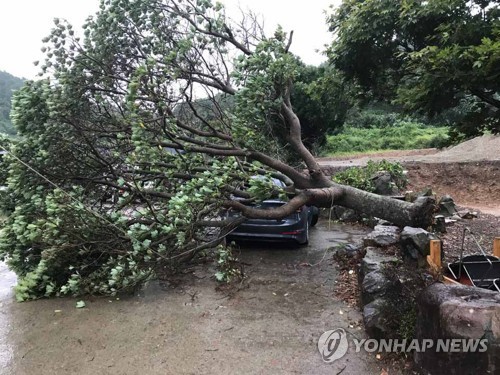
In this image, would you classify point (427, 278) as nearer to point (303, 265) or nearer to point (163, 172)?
point (303, 265)

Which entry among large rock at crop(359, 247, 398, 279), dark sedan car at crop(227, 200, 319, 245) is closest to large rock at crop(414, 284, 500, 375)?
large rock at crop(359, 247, 398, 279)

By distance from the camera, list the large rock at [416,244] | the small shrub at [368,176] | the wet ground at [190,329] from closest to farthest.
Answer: the wet ground at [190,329] → the large rock at [416,244] → the small shrub at [368,176]

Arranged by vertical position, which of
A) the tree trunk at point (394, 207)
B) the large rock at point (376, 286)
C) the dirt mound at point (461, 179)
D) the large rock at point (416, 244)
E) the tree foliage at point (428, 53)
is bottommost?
the dirt mound at point (461, 179)

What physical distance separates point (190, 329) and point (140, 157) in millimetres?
2382

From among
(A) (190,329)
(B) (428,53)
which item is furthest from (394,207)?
(A) (190,329)

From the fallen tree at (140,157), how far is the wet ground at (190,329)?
41 centimetres

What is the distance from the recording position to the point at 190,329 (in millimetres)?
4223

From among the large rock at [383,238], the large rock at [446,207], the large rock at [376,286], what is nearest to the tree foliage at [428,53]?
the large rock at [383,238]

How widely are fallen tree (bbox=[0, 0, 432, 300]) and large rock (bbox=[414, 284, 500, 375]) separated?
211cm

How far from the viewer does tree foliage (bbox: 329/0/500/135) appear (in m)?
3.73

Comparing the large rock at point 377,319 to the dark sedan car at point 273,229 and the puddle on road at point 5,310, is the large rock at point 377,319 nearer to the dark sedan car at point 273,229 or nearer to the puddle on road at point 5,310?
the dark sedan car at point 273,229

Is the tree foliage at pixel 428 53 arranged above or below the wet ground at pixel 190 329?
above

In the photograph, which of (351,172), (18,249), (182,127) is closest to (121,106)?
(182,127)

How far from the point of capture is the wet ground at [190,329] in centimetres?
353
